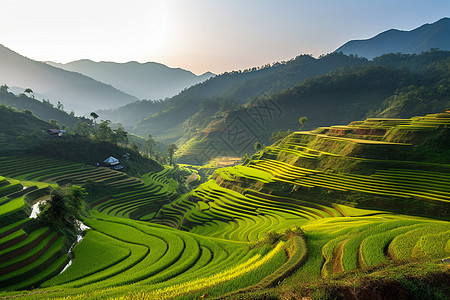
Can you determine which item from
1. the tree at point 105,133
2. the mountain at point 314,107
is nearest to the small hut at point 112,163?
the tree at point 105,133

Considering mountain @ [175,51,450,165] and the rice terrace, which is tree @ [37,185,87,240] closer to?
the rice terrace

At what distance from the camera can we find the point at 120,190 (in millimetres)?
40625

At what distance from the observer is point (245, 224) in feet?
96.8

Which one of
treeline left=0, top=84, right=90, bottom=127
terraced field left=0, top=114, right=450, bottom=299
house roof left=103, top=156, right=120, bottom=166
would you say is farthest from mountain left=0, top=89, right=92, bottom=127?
terraced field left=0, top=114, right=450, bottom=299

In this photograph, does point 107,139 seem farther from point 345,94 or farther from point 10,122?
point 345,94

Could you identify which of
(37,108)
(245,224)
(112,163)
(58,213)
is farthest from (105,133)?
(37,108)

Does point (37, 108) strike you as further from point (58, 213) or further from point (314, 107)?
point (314, 107)

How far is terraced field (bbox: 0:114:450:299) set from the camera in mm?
12070

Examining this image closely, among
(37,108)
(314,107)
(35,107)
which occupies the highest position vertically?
(35,107)

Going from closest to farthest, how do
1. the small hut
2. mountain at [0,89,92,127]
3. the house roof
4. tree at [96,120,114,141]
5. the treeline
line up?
the small hut < the house roof < tree at [96,120,114,141] < the treeline < mountain at [0,89,92,127]

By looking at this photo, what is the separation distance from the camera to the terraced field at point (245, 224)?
12.1 m

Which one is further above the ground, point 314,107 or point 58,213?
point 314,107

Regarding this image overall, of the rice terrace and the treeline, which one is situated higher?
the treeline

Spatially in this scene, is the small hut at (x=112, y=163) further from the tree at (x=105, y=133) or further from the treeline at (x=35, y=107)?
the treeline at (x=35, y=107)
